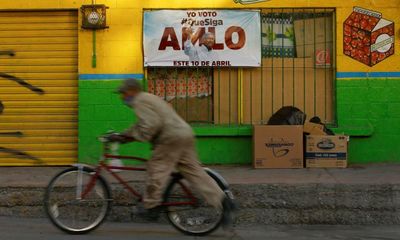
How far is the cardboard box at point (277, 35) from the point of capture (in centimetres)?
960

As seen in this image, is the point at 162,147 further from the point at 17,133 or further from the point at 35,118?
the point at 17,133

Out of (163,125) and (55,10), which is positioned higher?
(55,10)

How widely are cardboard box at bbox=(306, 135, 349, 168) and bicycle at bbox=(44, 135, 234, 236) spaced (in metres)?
2.89

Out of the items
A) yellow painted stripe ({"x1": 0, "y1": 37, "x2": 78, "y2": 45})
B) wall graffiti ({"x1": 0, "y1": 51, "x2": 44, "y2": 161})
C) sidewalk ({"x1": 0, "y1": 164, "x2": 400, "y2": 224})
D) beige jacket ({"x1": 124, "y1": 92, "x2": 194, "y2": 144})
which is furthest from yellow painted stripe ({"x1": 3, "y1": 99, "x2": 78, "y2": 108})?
beige jacket ({"x1": 124, "y1": 92, "x2": 194, "y2": 144})

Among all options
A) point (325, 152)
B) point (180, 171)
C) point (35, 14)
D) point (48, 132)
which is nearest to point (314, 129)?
point (325, 152)

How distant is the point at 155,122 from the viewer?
20.2 ft

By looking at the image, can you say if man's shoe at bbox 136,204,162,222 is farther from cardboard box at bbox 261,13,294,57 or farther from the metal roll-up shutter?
cardboard box at bbox 261,13,294,57

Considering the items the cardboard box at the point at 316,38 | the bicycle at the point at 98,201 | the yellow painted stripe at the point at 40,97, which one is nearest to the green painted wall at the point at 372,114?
the cardboard box at the point at 316,38

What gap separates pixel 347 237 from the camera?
6.93 meters

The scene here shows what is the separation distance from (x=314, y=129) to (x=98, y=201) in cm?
386

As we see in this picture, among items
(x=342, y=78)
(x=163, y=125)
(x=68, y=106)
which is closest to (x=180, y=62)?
(x=68, y=106)

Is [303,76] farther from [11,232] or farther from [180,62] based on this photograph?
[11,232]

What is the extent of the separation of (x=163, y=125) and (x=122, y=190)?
6.13ft

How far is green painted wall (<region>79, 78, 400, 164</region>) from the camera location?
9.44 meters
